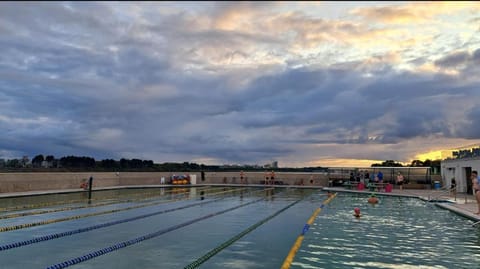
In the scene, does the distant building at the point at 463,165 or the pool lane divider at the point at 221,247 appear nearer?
the pool lane divider at the point at 221,247

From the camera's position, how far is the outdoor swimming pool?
7.14 meters

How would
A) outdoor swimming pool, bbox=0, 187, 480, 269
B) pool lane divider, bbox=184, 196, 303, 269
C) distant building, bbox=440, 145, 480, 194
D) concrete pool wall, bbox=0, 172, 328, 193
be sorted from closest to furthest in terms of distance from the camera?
pool lane divider, bbox=184, 196, 303, 269 < outdoor swimming pool, bbox=0, 187, 480, 269 < distant building, bbox=440, 145, 480, 194 < concrete pool wall, bbox=0, 172, 328, 193

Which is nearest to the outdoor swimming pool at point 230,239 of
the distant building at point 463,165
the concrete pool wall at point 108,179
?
the distant building at point 463,165

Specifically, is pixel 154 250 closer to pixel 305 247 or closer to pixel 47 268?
pixel 47 268

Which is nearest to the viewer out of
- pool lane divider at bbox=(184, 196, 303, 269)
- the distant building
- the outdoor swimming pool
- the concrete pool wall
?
pool lane divider at bbox=(184, 196, 303, 269)

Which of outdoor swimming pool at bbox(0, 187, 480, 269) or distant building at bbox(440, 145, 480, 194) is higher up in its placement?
distant building at bbox(440, 145, 480, 194)

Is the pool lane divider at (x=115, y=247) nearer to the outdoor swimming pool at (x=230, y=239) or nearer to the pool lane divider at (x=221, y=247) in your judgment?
the outdoor swimming pool at (x=230, y=239)

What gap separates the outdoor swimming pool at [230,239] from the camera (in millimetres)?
7137

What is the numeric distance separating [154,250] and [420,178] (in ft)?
85.6

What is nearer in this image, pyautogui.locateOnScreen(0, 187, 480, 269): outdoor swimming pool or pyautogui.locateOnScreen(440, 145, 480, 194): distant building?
pyautogui.locateOnScreen(0, 187, 480, 269): outdoor swimming pool

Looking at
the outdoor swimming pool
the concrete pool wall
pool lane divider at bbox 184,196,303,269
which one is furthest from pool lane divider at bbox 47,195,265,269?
the concrete pool wall

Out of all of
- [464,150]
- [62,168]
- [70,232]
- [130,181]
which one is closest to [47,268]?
[70,232]

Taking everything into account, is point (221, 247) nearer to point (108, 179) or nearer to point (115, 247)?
point (115, 247)

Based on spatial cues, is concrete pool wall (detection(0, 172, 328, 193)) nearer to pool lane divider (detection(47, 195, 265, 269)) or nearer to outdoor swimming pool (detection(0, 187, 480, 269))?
outdoor swimming pool (detection(0, 187, 480, 269))
